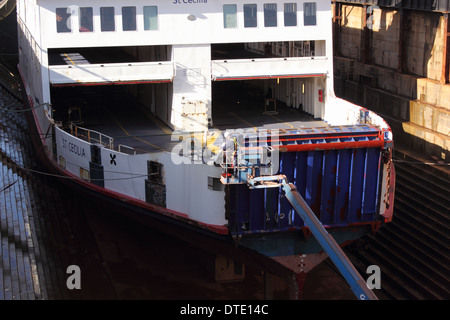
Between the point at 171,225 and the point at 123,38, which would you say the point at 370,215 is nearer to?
the point at 171,225

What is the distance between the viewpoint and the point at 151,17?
21.7 m

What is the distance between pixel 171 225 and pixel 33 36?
10.4 m

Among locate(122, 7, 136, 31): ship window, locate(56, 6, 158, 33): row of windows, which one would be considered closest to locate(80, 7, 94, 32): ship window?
locate(56, 6, 158, 33): row of windows

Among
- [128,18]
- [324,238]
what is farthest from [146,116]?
[324,238]

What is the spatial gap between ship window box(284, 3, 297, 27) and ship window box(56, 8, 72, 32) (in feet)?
22.2

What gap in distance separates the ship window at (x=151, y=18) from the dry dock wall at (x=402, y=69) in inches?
382

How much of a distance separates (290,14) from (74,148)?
800 centimetres

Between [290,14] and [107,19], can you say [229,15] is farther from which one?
[107,19]

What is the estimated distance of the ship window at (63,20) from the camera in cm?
2123

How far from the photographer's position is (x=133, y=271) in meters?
20.2

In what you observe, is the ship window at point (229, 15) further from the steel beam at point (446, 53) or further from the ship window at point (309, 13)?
the steel beam at point (446, 53)

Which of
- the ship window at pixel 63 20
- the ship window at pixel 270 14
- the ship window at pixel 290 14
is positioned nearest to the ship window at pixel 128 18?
the ship window at pixel 63 20

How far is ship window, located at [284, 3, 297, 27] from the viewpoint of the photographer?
72.8ft

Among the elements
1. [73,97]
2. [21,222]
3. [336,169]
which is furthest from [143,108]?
[336,169]
